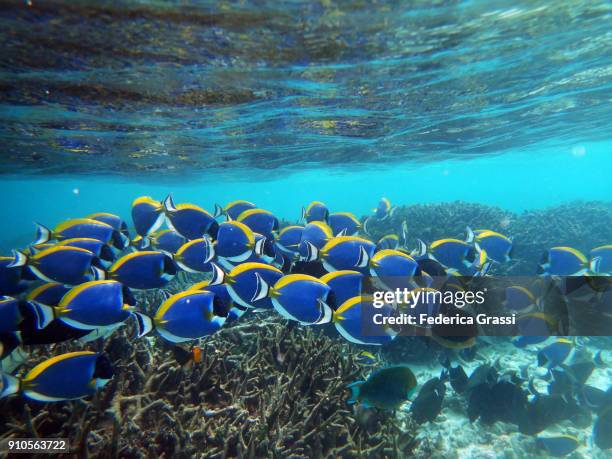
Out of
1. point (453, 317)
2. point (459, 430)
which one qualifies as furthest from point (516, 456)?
point (453, 317)

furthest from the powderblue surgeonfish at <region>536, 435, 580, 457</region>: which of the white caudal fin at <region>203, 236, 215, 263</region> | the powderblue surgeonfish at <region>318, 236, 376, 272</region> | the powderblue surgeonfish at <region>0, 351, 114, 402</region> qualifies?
the powderblue surgeonfish at <region>0, 351, 114, 402</region>

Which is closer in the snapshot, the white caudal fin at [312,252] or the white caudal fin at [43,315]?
the white caudal fin at [43,315]

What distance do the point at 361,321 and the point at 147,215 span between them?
3.30 meters

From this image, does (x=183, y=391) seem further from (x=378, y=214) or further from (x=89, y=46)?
(x=89, y=46)

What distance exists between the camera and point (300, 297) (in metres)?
3.47

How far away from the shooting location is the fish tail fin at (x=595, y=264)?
566 cm

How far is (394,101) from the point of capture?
14.1 metres

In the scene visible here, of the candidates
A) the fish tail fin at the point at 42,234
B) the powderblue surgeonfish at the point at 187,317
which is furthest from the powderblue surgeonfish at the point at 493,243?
the fish tail fin at the point at 42,234

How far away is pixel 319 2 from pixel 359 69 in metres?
3.99

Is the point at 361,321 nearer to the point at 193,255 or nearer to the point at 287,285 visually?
the point at 287,285

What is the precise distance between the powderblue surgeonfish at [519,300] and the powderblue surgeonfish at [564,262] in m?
0.96

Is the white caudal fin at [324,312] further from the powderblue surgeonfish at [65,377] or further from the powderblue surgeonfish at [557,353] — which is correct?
the powderblue surgeonfish at [557,353]

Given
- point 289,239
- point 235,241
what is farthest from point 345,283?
point 289,239

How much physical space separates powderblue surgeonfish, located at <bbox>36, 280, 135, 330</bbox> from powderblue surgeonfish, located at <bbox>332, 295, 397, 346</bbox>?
206 cm
